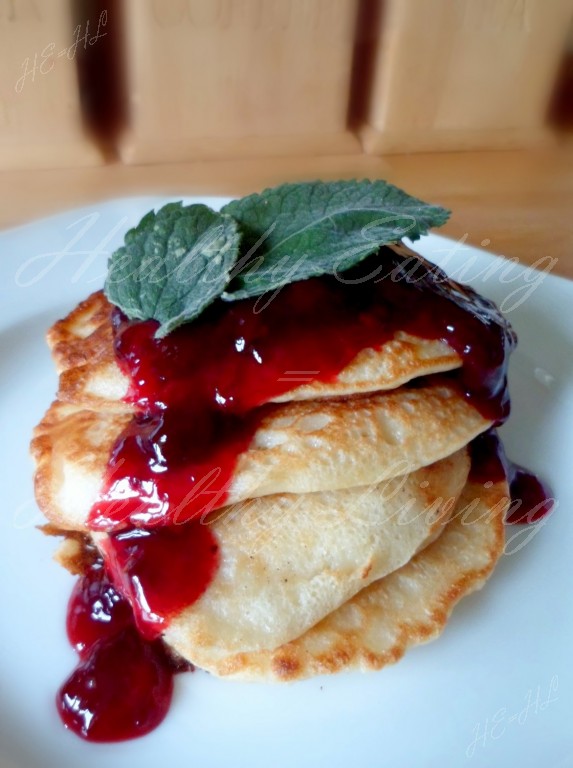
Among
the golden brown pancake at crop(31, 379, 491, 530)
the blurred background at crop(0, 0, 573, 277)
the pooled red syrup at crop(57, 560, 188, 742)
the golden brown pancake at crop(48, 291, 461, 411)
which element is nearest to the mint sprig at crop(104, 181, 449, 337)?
the golden brown pancake at crop(48, 291, 461, 411)

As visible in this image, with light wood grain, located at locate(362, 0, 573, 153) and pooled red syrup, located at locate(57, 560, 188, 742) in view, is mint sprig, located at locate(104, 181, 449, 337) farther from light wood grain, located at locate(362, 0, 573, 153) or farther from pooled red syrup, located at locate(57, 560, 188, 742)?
light wood grain, located at locate(362, 0, 573, 153)

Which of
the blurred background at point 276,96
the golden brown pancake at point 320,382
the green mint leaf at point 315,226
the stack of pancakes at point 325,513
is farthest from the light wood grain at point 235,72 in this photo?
the stack of pancakes at point 325,513

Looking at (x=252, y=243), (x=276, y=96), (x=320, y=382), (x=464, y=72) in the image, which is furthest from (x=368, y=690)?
(x=464, y=72)

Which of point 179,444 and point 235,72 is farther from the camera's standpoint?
point 235,72

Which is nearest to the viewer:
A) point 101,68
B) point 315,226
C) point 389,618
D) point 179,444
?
point 179,444

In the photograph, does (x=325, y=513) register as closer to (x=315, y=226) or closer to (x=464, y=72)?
(x=315, y=226)
